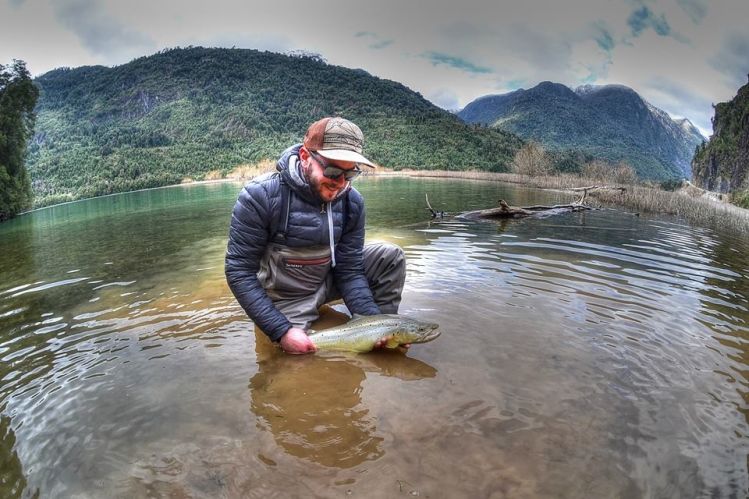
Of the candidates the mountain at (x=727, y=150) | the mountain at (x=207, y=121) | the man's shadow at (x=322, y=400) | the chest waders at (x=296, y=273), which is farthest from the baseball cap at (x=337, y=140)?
the mountain at (x=207, y=121)

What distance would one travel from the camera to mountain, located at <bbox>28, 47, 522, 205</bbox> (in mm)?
74250

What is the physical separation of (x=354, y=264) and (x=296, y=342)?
924 mm

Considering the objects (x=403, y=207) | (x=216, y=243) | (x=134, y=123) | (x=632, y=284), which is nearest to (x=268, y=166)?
(x=134, y=123)

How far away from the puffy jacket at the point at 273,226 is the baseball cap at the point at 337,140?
36 centimetres

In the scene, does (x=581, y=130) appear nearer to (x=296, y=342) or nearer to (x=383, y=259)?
(x=383, y=259)

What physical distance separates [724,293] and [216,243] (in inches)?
404

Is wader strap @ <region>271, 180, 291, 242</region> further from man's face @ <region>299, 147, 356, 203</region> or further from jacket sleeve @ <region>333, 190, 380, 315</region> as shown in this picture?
jacket sleeve @ <region>333, 190, 380, 315</region>

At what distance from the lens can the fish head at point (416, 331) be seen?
11.7 ft

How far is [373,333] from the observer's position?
12.0ft

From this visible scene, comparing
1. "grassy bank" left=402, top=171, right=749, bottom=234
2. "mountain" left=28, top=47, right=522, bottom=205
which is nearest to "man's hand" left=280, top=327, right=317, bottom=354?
"grassy bank" left=402, top=171, right=749, bottom=234

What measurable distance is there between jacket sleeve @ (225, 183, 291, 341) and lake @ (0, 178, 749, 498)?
389 mm

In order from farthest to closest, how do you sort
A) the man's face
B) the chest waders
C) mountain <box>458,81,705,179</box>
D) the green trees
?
mountain <box>458,81,705,179</box>
the green trees
the chest waders
the man's face

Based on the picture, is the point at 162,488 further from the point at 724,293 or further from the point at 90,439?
the point at 724,293

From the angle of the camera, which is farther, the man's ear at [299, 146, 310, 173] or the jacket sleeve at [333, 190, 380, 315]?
the jacket sleeve at [333, 190, 380, 315]
